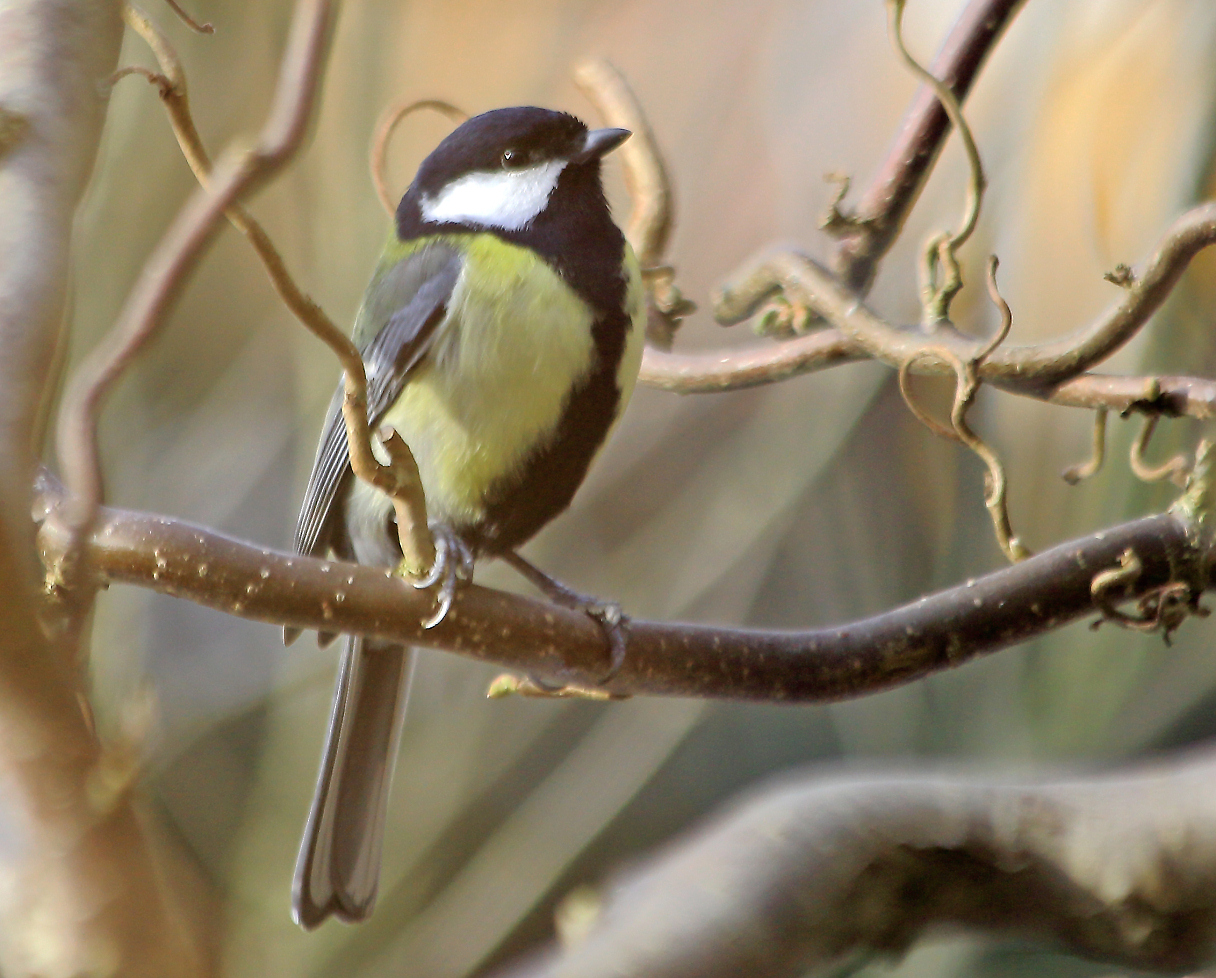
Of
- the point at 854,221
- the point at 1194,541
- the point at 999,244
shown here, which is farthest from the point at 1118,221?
the point at 1194,541

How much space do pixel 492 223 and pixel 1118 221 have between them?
848mm

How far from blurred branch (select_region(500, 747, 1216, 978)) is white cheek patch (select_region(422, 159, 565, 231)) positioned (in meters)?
0.48

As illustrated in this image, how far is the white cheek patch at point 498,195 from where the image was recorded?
2.84ft

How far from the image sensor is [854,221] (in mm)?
828

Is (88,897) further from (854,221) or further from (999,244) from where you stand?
(999,244)

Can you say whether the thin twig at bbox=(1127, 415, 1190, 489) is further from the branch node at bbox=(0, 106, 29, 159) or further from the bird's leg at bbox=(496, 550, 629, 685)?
the branch node at bbox=(0, 106, 29, 159)

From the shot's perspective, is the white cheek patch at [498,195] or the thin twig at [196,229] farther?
the white cheek patch at [498,195]

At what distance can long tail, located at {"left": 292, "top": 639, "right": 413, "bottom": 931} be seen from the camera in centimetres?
83

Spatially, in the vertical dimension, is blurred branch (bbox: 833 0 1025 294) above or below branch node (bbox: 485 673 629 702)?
above

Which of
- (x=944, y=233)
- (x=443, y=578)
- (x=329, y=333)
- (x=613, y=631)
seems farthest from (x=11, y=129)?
(x=944, y=233)

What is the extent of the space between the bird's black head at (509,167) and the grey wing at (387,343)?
0.16 feet

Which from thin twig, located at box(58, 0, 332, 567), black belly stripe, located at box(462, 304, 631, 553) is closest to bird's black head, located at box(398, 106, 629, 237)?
black belly stripe, located at box(462, 304, 631, 553)

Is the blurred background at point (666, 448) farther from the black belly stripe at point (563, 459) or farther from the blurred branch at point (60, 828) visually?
the blurred branch at point (60, 828)

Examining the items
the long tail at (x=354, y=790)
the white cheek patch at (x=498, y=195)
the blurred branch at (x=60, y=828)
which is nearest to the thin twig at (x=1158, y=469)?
the white cheek patch at (x=498, y=195)
